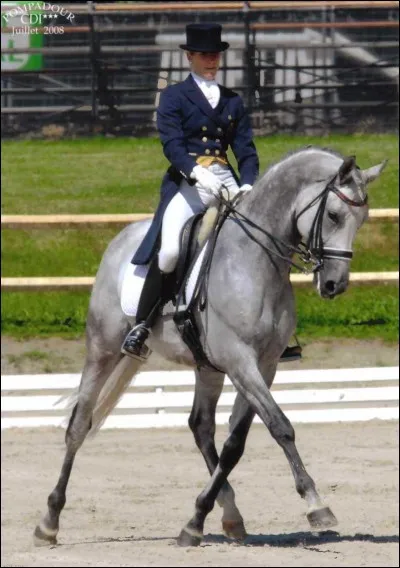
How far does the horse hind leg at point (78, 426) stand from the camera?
7.44 m

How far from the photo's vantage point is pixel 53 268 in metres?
13.4

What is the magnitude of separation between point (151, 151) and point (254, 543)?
675cm

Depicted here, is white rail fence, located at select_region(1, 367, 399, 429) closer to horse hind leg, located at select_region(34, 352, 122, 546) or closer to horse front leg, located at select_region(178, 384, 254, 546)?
horse hind leg, located at select_region(34, 352, 122, 546)

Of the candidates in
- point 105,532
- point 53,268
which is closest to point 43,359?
point 53,268

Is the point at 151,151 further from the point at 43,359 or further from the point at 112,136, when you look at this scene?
the point at 43,359

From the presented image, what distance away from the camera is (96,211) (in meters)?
14.0

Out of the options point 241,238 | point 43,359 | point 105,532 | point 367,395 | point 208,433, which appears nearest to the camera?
point 241,238

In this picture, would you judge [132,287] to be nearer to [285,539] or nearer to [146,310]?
[146,310]

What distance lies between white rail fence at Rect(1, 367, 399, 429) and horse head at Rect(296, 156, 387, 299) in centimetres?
505

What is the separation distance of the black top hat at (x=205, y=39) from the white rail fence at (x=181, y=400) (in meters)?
5.25

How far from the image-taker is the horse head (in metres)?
5.82

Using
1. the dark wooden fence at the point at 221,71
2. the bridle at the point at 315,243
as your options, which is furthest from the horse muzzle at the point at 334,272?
the dark wooden fence at the point at 221,71

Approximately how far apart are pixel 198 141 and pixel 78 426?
192 centimetres

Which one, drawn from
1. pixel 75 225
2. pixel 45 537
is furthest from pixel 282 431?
pixel 75 225
